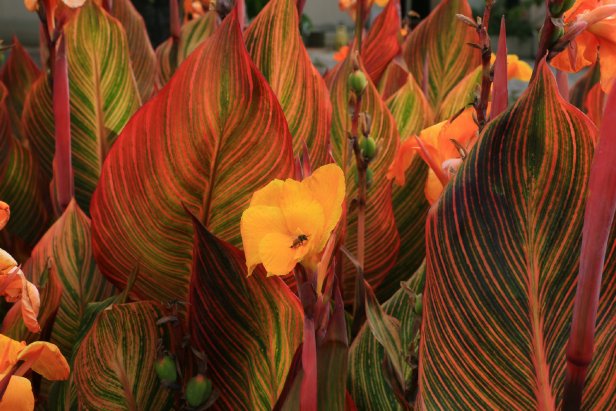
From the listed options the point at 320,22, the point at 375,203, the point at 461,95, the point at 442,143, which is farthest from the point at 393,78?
the point at 320,22

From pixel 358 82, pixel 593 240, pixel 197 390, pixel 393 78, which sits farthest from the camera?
pixel 393 78

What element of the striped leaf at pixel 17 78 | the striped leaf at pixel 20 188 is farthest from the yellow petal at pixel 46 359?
the striped leaf at pixel 17 78

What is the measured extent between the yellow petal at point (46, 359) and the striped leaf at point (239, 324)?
3.2 inches

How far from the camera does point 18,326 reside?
0.45m

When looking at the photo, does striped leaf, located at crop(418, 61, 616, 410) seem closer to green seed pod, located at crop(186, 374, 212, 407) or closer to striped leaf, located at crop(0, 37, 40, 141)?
green seed pod, located at crop(186, 374, 212, 407)

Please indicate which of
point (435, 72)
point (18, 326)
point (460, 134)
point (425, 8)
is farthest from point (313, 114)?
point (425, 8)

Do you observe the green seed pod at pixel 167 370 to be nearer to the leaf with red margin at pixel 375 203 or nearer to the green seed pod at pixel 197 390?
the green seed pod at pixel 197 390

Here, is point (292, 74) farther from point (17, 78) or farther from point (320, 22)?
point (320, 22)

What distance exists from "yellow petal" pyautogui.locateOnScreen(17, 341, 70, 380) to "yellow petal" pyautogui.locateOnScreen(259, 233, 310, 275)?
0.33 feet

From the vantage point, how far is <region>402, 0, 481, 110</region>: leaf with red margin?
82cm

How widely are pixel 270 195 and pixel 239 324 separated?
11cm

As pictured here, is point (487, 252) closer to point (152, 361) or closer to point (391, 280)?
point (152, 361)

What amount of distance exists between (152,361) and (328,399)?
0.40ft

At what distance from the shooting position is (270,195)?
0.31 meters
